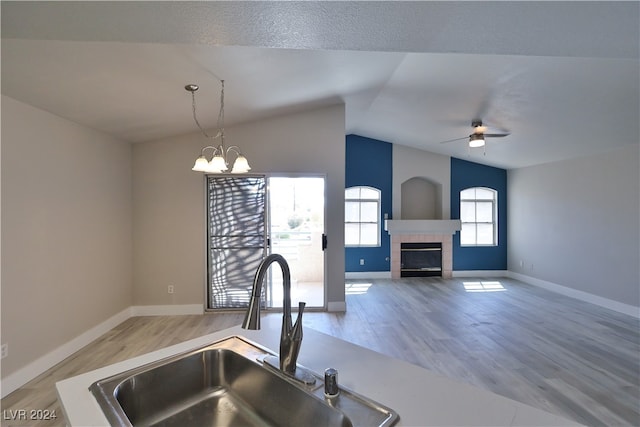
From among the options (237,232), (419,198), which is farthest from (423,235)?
(237,232)

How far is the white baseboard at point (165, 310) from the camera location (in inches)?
171

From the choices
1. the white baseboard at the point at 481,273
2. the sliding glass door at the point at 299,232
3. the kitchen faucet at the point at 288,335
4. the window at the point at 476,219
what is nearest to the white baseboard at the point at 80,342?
the sliding glass door at the point at 299,232

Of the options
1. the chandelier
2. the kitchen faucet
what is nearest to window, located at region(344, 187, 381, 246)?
the chandelier

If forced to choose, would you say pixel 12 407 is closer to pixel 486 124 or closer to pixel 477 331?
pixel 477 331

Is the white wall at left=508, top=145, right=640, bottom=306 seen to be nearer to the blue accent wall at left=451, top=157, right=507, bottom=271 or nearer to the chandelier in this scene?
the blue accent wall at left=451, top=157, right=507, bottom=271

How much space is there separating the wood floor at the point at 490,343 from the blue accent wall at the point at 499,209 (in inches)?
64.9

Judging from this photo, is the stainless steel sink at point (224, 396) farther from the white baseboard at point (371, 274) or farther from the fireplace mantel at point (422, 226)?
the fireplace mantel at point (422, 226)

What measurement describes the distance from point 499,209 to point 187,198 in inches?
264

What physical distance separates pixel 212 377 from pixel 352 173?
6165 mm

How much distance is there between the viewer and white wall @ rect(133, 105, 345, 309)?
172 inches

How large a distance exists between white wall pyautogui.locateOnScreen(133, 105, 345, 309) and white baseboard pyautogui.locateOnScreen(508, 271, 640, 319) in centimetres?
412

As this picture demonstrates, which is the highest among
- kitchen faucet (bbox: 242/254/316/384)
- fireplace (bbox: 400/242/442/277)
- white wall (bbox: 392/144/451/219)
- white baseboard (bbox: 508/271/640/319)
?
white wall (bbox: 392/144/451/219)

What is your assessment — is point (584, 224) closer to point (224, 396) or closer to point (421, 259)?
point (421, 259)

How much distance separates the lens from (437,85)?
377cm
